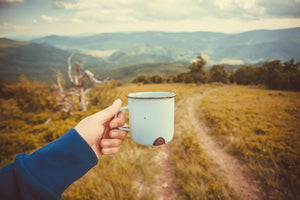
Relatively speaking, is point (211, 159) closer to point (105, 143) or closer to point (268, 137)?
point (268, 137)

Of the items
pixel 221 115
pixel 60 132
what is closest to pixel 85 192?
pixel 60 132

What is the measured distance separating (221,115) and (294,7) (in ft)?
17.8

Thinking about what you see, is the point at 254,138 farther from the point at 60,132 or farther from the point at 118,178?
the point at 60,132

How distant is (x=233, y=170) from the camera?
12.7 ft

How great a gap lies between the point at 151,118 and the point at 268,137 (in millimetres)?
5495

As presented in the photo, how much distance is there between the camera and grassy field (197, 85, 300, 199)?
10.3 feet

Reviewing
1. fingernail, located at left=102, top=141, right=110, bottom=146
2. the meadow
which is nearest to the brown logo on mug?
fingernail, located at left=102, top=141, right=110, bottom=146

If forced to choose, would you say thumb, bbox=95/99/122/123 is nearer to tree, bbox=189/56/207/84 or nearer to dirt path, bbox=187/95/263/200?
dirt path, bbox=187/95/263/200

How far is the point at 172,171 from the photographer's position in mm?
3969

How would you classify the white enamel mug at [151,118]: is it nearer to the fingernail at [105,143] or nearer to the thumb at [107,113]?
the thumb at [107,113]

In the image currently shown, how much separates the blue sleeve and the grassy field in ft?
14.6

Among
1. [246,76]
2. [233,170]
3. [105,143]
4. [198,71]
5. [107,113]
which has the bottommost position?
[233,170]

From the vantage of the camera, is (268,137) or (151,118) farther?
(268,137)

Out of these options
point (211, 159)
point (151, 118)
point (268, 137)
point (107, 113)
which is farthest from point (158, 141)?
point (268, 137)
